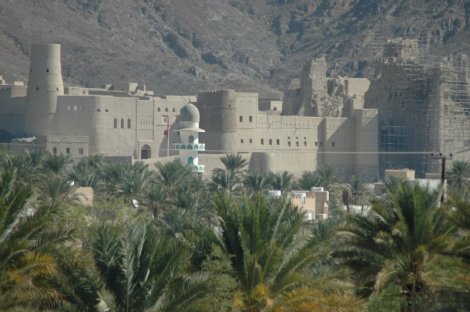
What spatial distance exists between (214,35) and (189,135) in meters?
72.1

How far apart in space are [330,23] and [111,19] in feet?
80.2

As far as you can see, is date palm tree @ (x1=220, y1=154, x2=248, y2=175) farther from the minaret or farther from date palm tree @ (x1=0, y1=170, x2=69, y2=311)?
date palm tree @ (x1=0, y1=170, x2=69, y2=311)

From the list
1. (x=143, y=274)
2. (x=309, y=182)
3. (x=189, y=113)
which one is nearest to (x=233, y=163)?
(x=309, y=182)

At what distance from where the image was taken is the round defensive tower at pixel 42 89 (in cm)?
7738

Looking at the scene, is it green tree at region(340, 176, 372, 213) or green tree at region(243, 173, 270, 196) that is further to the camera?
green tree at region(340, 176, 372, 213)

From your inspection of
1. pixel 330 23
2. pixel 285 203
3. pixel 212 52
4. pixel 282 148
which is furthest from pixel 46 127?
pixel 330 23

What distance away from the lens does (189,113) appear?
244 feet

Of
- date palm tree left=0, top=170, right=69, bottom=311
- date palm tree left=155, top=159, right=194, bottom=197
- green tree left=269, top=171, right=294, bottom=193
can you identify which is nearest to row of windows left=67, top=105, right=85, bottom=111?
green tree left=269, top=171, right=294, bottom=193

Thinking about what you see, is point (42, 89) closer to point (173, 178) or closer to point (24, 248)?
point (173, 178)

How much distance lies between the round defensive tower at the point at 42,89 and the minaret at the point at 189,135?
6177 mm

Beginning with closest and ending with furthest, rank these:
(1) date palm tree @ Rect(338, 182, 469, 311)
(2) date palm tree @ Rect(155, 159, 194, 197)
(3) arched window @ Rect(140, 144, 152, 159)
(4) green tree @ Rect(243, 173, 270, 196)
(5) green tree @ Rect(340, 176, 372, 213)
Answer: (1) date palm tree @ Rect(338, 182, 469, 311), (2) date palm tree @ Rect(155, 159, 194, 197), (4) green tree @ Rect(243, 173, 270, 196), (5) green tree @ Rect(340, 176, 372, 213), (3) arched window @ Rect(140, 144, 152, 159)

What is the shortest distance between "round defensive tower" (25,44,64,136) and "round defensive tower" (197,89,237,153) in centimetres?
699

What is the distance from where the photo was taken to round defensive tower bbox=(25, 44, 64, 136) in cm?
7738

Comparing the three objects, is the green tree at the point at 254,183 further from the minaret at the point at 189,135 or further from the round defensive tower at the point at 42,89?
the round defensive tower at the point at 42,89
